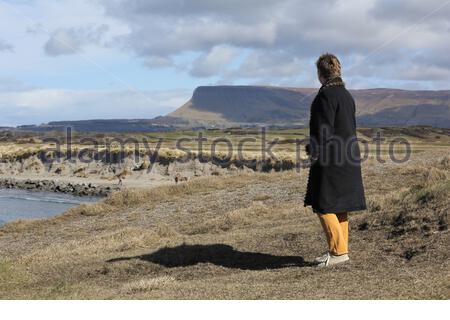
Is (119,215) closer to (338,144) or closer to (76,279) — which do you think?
(76,279)

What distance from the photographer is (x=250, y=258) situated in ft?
36.7

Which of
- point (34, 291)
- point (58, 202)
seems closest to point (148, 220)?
point (34, 291)

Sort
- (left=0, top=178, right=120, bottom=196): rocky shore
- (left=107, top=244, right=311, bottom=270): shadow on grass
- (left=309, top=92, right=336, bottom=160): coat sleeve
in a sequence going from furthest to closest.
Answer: (left=0, top=178, right=120, bottom=196): rocky shore, (left=107, top=244, right=311, bottom=270): shadow on grass, (left=309, top=92, right=336, bottom=160): coat sleeve

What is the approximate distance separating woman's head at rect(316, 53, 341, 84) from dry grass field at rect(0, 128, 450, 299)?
272 centimetres

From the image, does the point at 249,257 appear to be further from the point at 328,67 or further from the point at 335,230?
the point at 328,67

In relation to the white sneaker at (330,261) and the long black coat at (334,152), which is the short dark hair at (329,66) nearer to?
the long black coat at (334,152)

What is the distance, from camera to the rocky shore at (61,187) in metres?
51.8

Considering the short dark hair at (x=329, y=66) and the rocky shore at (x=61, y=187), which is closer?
the short dark hair at (x=329, y=66)

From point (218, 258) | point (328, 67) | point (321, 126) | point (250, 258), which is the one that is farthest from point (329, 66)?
point (218, 258)

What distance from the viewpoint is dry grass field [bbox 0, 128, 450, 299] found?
7.74 m

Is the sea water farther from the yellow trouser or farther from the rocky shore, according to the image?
the yellow trouser

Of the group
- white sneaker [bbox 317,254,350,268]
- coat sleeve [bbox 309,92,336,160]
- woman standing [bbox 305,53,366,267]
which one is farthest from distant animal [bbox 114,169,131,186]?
coat sleeve [bbox 309,92,336,160]

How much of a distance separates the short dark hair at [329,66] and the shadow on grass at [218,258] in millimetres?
Answer: 2965

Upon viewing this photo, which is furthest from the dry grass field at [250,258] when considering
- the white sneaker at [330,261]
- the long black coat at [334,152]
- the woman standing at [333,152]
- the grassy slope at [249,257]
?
the long black coat at [334,152]
